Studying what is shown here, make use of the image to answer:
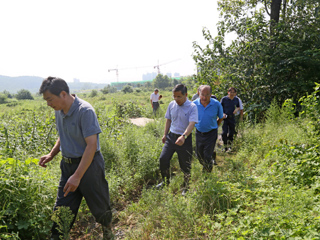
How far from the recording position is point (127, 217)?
3170 millimetres

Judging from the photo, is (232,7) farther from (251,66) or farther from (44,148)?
(44,148)

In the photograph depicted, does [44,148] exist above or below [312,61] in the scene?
below

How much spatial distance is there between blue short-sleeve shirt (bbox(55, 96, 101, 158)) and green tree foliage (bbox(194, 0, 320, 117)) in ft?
20.9

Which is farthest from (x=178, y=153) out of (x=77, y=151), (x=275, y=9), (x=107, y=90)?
(x=107, y=90)

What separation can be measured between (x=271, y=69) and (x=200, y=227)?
687 cm

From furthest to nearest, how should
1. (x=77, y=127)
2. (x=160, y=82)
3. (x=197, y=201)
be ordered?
(x=160, y=82) < (x=197, y=201) < (x=77, y=127)

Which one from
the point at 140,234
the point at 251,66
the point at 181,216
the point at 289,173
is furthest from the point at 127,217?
the point at 251,66

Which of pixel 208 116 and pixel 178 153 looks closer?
pixel 178 153

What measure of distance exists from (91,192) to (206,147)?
89.4 inches

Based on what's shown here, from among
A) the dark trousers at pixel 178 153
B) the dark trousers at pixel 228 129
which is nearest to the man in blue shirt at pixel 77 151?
the dark trousers at pixel 178 153

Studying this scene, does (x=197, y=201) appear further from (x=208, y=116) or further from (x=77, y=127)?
(x=77, y=127)

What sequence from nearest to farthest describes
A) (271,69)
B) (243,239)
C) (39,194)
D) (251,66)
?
(243,239) < (39,194) < (271,69) < (251,66)

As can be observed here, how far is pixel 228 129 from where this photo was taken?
19.2 feet

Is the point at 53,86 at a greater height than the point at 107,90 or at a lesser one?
lesser
